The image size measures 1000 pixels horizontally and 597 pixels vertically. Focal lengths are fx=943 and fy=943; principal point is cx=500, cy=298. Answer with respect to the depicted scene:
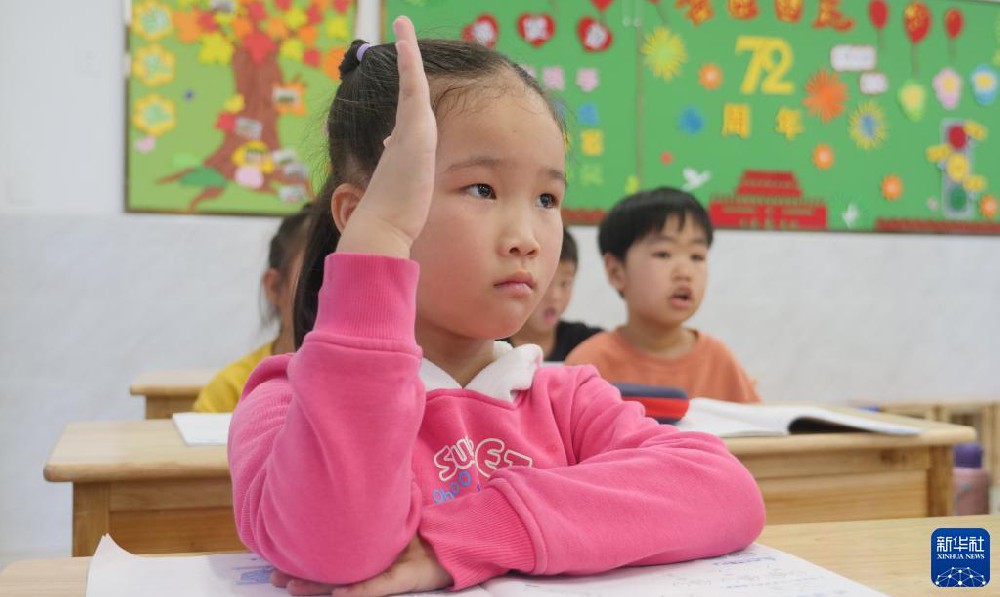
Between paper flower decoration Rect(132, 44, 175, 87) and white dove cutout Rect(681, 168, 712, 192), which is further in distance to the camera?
white dove cutout Rect(681, 168, 712, 192)

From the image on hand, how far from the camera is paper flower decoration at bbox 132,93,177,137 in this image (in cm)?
348

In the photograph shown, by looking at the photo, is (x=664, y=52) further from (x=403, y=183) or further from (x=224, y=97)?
(x=403, y=183)

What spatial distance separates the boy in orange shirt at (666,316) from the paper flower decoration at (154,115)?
70.8 inches

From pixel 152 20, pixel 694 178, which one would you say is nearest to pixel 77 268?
pixel 152 20

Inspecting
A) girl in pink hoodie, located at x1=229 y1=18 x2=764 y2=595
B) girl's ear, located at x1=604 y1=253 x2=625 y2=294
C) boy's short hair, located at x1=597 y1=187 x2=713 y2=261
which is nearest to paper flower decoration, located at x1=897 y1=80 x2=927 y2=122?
boy's short hair, located at x1=597 y1=187 x2=713 y2=261

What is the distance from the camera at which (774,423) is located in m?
1.65

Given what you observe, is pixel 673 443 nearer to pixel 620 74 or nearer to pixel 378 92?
pixel 378 92

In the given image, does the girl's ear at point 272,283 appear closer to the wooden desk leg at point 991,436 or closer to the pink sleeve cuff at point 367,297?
the pink sleeve cuff at point 367,297

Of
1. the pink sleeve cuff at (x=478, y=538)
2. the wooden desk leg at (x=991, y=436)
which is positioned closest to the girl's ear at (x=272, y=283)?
the pink sleeve cuff at (x=478, y=538)

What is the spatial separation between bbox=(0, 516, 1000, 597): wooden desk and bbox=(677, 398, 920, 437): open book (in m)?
0.62

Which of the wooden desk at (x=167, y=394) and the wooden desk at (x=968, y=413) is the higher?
the wooden desk at (x=167, y=394)

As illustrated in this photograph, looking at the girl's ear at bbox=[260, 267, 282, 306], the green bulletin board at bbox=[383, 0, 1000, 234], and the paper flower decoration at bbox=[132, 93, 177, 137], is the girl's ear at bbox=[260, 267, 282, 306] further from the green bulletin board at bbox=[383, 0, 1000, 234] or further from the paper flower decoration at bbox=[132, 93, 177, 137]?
the green bulletin board at bbox=[383, 0, 1000, 234]

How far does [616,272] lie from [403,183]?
2.23 m

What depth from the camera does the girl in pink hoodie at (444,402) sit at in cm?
62
